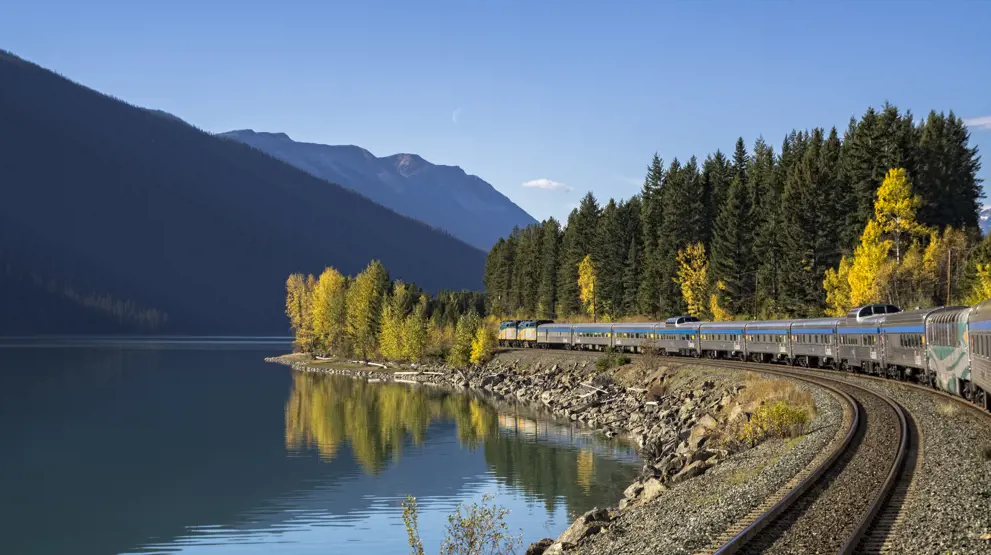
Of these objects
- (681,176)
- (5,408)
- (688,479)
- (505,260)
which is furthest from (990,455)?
(505,260)

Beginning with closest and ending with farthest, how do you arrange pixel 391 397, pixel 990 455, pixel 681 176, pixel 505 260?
pixel 990 455 → pixel 391 397 → pixel 681 176 → pixel 505 260

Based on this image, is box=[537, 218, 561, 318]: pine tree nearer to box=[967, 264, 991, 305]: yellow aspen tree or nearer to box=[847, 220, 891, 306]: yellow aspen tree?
box=[847, 220, 891, 306]: yellow aspen tree

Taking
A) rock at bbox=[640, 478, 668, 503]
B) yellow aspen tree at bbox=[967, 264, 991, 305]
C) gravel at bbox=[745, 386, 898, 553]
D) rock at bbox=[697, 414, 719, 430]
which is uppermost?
yellow aspen tree at bbox=[967, 264, 991, 305]

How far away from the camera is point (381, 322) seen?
128625mm

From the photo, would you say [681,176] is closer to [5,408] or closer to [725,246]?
[725,246]

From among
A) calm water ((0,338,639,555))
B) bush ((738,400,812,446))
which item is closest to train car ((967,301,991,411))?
bush ((738,400,812,446))

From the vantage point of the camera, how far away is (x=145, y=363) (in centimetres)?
14888

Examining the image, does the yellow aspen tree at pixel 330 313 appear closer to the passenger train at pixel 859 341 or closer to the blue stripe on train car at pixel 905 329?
the passenger train at pixel 859 341

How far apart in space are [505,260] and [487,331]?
192 feet

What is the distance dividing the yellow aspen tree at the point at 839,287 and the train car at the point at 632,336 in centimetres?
1447

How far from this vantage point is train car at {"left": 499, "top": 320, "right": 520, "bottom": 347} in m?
115

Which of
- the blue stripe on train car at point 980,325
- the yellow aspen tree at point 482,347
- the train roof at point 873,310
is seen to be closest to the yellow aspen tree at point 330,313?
the yellow aspen tree at point 482,347

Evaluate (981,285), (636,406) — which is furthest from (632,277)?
(636,406)

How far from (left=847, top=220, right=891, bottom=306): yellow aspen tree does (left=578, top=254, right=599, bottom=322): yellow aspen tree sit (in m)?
56.1
